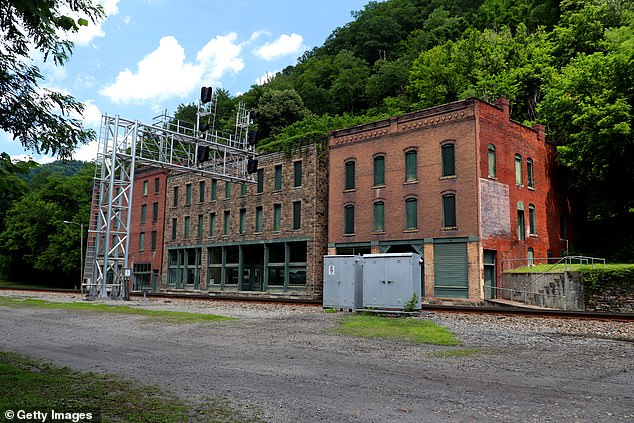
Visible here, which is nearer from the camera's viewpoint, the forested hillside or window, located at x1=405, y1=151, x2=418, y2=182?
window, located at x1=405, y1=151, x2=418, y2=182

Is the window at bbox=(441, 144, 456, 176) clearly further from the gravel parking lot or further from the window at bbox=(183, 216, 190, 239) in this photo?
the window at bbox=(183, 216, 190, 239)

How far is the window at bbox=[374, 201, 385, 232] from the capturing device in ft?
110

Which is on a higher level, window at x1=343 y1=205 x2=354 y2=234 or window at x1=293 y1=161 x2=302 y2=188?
window at x1=293 y1=161 x2=302 y2=188

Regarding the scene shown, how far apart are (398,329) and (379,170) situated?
19467 mm

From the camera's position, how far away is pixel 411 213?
105 feet

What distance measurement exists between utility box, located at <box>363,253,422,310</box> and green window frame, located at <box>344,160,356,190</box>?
49.1ft

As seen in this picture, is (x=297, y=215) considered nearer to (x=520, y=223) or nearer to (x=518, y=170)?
(x=520, y=223)

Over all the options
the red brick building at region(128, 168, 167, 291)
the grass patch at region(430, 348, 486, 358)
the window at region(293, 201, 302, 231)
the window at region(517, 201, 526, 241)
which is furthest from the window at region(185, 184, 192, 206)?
the grass patch at region(430, 348, 486, 358)

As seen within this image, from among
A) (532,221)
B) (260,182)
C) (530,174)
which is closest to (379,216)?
(532,221)

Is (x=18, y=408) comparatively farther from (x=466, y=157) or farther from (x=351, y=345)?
(x=466, y=157)

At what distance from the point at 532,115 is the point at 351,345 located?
1566 inches

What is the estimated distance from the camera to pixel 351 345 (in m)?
12.6

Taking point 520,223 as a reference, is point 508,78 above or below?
above

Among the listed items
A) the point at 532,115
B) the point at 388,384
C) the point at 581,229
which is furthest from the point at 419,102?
the point at 388,384
